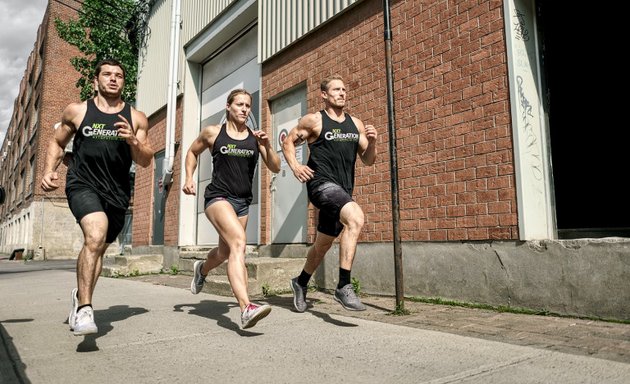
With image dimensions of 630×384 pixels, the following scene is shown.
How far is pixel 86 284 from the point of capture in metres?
3.24

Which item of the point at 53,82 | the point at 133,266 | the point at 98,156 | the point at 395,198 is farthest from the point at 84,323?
the point at 53,82

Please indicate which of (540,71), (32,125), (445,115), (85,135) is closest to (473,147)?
(445,115)

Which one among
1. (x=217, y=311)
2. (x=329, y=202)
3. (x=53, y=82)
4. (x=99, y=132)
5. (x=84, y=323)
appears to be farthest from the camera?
(x=53, y=82)

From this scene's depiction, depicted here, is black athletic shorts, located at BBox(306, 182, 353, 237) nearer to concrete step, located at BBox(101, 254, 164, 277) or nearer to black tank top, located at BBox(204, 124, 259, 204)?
black tank top, located at BBox(204, 124, 259, 204)

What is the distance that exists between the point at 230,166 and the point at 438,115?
7.99ft

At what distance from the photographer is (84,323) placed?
302 cm

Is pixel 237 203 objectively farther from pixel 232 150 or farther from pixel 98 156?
pixel 98 156

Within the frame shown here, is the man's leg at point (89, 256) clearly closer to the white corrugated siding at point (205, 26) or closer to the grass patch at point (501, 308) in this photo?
the grass patch at point (501, 308)

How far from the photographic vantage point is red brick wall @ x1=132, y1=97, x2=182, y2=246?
1085cm

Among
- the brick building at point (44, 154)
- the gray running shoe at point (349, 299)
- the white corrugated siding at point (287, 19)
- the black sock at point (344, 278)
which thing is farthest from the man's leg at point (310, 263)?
the brick building at point (44, 154)

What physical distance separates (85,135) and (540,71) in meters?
4.25

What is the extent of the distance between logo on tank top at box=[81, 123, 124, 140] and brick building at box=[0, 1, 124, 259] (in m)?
24.8

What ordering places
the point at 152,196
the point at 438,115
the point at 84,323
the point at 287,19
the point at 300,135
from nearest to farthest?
the point at 84,323 → the point at 300,135 → the point at 438,115 → the point at 287,19 → the point at 152,196

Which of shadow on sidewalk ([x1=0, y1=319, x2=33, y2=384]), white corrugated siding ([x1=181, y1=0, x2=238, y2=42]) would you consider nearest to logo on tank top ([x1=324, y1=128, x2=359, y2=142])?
shadow on sidewalk ([x1=0, y1=319, x2=33, y2=384])
